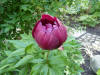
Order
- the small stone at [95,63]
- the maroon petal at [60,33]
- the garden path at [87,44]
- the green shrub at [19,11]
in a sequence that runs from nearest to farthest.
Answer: the maroon petal at [60,33] → the green shrub at [19,11] → the small stone at [95,63] → the garden path at [87,44]

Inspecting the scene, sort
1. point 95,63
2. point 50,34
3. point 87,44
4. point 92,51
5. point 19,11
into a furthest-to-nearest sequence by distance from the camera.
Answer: point 87,44 → point 92,51 → point 95,63 → point 19,11 → point 50,34

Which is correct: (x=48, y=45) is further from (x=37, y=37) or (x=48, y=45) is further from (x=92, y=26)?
(x=92, y=26)

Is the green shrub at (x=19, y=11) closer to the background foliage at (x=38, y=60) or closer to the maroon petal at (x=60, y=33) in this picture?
the background foliage at (x=38, y=60)

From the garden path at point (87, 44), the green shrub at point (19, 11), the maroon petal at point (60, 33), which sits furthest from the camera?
the garden path at point (87, 44)

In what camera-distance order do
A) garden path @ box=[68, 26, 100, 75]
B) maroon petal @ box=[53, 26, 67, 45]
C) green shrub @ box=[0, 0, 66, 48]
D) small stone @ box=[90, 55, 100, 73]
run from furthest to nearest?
garden path @ box=[68, 26, 100, 75], small stone @ box=[90, 55, 100, 73], green shrub @ box=[0, 0, 66, 48], maroon petal @ box=[53, 26, 67, 45]

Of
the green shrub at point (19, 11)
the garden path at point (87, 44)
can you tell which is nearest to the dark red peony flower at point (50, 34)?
the green shrub at point (19, 11)

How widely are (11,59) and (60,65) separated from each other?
22 cm

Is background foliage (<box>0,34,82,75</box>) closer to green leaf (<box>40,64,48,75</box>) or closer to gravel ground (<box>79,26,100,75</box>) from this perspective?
green leaf (<box>40,64,48,75</box>)

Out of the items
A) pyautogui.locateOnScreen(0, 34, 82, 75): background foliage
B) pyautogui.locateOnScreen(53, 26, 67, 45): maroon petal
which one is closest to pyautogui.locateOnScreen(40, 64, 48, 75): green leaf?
pyautogui.locateOnScreen(0, 34, 82, 75): background foliage

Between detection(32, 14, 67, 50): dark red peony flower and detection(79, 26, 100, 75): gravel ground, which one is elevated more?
detection(32, 14, 67, 50): dark red peony flower

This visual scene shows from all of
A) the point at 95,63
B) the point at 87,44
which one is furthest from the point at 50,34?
the point at 87,44

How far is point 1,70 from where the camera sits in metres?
0.67

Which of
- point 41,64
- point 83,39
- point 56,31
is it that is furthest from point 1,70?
point 83,39

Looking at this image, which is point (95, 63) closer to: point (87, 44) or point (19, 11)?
point (87, 44)
